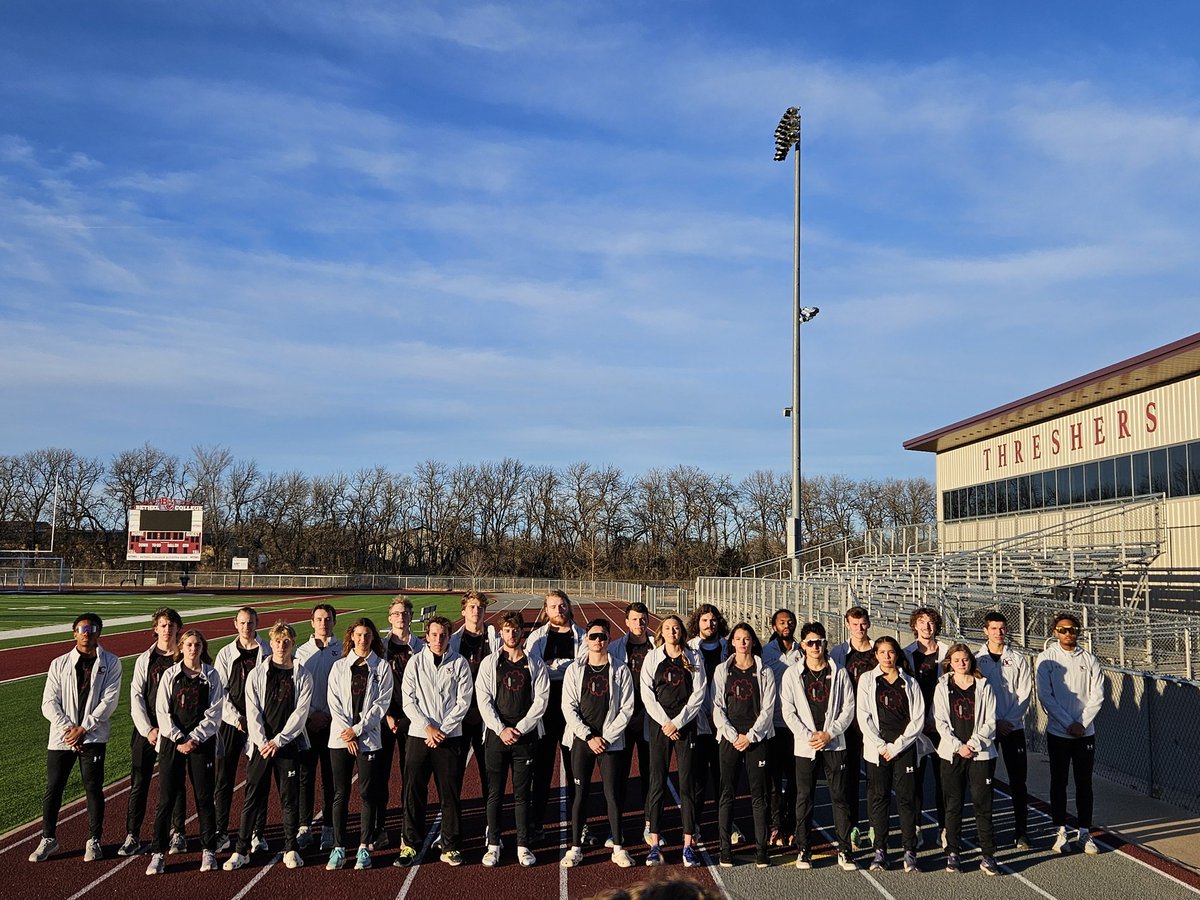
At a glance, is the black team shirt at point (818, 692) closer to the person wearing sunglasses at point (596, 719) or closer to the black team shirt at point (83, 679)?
the person wearing sunglasses at point (596, 719)

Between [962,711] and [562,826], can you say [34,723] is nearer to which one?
[562,826]

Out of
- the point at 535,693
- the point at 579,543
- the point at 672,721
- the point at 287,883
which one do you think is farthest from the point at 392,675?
the point at 579,543

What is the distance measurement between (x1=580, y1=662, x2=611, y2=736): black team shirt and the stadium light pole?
1386 cm

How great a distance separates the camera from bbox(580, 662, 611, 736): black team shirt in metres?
7.71

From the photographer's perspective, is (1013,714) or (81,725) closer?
(81,725)

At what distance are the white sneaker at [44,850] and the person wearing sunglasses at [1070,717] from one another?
778cm

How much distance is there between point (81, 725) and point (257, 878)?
186 centimetres

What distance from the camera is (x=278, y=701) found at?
7.57 m

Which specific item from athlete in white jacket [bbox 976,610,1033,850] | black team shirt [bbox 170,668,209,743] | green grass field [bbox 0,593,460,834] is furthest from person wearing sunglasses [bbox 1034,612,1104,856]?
green grass field [bbox 0,593,460,834]

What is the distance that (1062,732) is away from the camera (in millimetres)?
7887

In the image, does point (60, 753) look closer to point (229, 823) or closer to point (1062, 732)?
point (229, 823)

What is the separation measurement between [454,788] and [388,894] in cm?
105

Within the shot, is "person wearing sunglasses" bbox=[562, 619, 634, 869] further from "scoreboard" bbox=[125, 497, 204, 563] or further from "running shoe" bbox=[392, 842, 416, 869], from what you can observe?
"scoreboard" bbox=[125, 497, 204, 563]

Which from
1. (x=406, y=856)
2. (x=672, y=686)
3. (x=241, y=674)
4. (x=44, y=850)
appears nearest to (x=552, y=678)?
(x=672, y=686)
